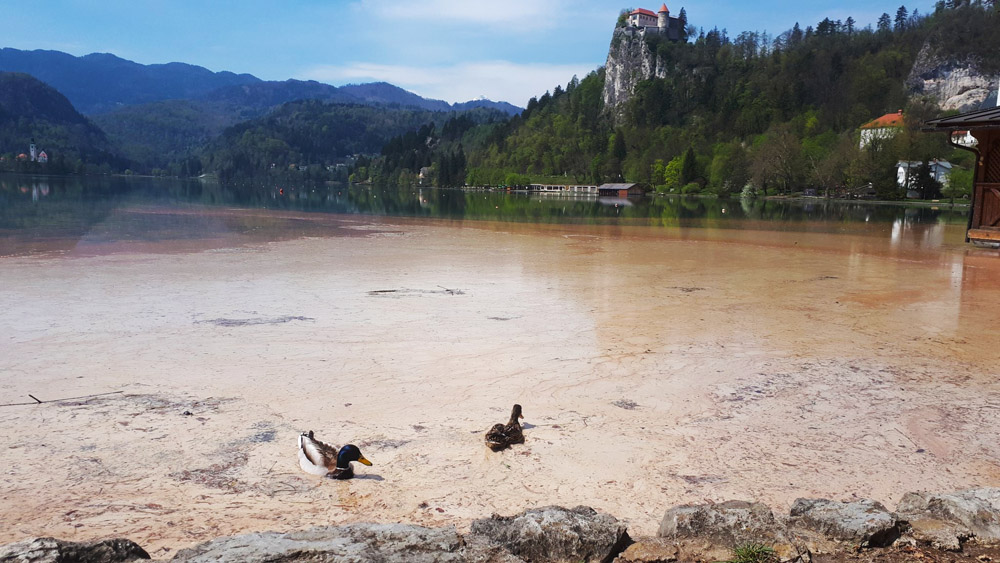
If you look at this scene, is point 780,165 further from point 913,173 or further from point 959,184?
point 959,184

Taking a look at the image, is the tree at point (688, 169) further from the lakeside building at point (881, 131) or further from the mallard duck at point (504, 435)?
the mallard duck at point (504, 435)

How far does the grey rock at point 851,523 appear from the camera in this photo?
166 inches

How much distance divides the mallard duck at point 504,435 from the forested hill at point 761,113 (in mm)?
89437

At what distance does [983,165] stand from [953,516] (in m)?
24.7

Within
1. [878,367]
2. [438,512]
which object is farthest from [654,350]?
[438,512]

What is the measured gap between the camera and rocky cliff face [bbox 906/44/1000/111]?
134 metres

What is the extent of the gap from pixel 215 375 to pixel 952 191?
80.6m

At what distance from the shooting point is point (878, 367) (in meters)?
9.42

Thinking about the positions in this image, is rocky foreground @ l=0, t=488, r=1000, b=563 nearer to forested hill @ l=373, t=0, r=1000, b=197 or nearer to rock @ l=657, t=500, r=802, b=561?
rock @ l=657, t=500, r=802, b=561

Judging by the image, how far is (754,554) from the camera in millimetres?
4055

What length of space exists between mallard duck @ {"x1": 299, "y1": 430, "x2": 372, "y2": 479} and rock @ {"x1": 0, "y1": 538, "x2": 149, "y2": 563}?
181cm

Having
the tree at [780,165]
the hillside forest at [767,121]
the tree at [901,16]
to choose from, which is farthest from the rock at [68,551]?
the tree at [901,16]

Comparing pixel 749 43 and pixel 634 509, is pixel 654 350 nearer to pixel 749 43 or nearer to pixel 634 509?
pixel 634 509

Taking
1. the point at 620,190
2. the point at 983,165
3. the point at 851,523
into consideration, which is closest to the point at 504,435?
the point at 851,523
